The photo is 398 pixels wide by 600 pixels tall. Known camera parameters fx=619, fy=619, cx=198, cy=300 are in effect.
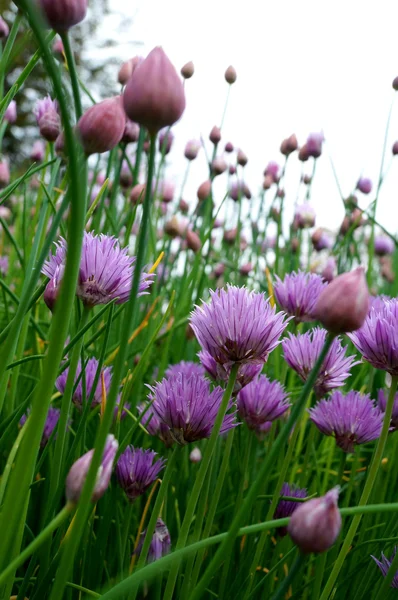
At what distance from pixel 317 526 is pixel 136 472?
0.37m

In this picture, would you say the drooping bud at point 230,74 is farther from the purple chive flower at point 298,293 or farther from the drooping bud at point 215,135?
the purple chive flower at point 298,293

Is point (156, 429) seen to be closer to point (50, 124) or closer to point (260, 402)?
point (260, 402)

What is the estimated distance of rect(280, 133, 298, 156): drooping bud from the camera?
5.29ft

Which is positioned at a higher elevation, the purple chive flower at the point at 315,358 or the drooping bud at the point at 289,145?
the drooping bud at the point at 289,145

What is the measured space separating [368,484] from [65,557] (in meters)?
0.26

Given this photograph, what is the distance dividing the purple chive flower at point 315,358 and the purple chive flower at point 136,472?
0.19m

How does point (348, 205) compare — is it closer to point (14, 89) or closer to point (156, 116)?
point (14, 89)

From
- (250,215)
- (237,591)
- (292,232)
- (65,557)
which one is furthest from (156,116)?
(250,215)

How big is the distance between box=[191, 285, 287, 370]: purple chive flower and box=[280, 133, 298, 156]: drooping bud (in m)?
1.14

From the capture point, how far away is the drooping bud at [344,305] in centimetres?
37

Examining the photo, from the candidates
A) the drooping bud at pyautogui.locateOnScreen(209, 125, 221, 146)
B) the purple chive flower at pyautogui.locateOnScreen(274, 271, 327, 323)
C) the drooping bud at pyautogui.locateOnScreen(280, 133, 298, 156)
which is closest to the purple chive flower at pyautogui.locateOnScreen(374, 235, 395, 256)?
the drooping bud at pyautogui.locateOnScreen(280, 133, 298, 156)

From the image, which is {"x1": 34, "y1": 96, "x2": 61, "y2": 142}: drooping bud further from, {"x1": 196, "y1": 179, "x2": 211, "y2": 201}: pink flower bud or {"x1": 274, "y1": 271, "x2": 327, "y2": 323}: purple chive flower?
{"x1": 196, "y1": 179, "x2": 211, "y2": 201}: pink flower bud

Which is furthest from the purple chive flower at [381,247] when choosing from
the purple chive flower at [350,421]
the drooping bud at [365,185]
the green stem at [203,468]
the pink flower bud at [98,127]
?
the pink flower bud at [98,127]

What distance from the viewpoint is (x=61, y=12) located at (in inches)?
13.6
